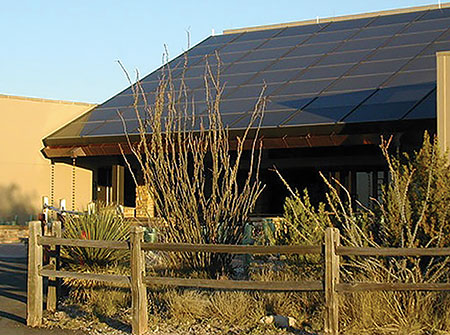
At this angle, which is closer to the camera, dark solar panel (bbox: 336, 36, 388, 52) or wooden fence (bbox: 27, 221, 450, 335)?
wooden fence (bbox: 27, 221, 450, 335)

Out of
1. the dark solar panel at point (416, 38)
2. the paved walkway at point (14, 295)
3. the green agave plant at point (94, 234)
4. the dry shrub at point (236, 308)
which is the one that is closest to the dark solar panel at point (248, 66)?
the dark solar panel at point (416, 38)

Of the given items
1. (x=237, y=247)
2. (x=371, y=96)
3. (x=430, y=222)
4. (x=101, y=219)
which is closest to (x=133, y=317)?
(x=237, y=247)

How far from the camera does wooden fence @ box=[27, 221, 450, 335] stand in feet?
29.8

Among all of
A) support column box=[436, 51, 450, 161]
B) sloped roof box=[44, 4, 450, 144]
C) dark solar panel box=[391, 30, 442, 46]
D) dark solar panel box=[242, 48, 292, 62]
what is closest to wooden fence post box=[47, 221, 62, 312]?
support column box=[436, 51, 450, 161]

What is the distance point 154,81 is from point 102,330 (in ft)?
60.0

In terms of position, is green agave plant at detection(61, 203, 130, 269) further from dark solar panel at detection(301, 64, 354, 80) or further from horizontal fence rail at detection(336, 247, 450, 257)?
dark solar panel at detection(301, 64, 354, 80)

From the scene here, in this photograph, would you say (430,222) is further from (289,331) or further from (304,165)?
(304,165)

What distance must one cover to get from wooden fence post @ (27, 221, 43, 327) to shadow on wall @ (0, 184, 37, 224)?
1720 centimetres

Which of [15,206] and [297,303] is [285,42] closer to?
[15,206]

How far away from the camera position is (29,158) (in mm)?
27391

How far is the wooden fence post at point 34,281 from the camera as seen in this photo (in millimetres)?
10969

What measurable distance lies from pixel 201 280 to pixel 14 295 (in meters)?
5.03

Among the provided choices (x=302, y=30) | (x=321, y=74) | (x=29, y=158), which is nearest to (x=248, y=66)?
(x=321, y=74)

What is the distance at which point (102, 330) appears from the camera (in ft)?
34.1
